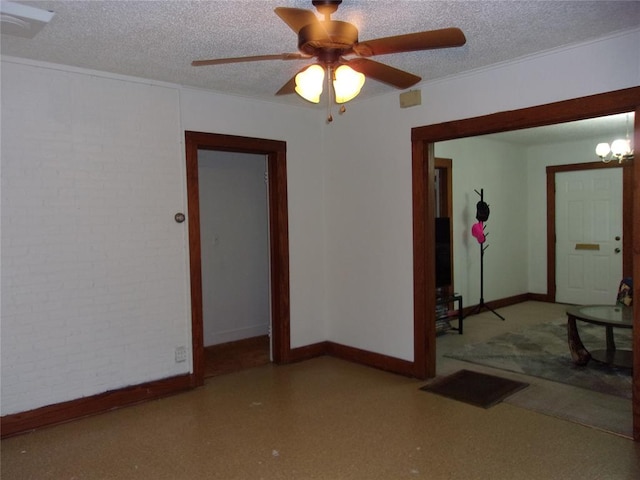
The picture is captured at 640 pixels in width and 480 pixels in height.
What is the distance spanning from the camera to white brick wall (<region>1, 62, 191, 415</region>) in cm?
323

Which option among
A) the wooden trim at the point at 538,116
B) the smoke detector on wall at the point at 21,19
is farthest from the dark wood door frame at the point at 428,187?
the smoke detector on wall at the point at 21,19

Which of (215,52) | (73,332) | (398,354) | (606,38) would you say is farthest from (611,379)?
(73,332)

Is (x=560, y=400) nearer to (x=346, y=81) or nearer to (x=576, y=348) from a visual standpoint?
(x=576, y=348)

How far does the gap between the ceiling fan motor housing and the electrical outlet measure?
2667 mm

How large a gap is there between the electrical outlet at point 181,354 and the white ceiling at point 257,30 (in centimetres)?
215

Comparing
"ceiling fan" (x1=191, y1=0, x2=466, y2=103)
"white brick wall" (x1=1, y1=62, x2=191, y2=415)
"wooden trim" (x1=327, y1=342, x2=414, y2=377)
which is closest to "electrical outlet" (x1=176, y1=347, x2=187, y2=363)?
"white brick wall" (x1=1, y1=62, x2=191, y2=415)

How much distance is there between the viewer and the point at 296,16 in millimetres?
2037

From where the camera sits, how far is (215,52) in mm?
3162

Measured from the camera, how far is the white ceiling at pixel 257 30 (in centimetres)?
251

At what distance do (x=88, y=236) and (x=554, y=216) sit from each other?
21.4 feet

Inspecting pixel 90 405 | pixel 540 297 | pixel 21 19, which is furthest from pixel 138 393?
pixel 540 297

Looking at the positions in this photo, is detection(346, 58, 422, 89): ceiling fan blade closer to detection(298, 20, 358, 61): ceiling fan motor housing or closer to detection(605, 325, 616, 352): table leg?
detection(298, 20, 358, 61): ceiling fan motor housing

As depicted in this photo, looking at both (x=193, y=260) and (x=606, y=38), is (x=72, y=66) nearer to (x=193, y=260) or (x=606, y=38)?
(x=193, y=260)

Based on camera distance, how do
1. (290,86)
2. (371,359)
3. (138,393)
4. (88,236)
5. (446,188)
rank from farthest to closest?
(446,188), (371,359), (138,393), (88,236), (290,86)
